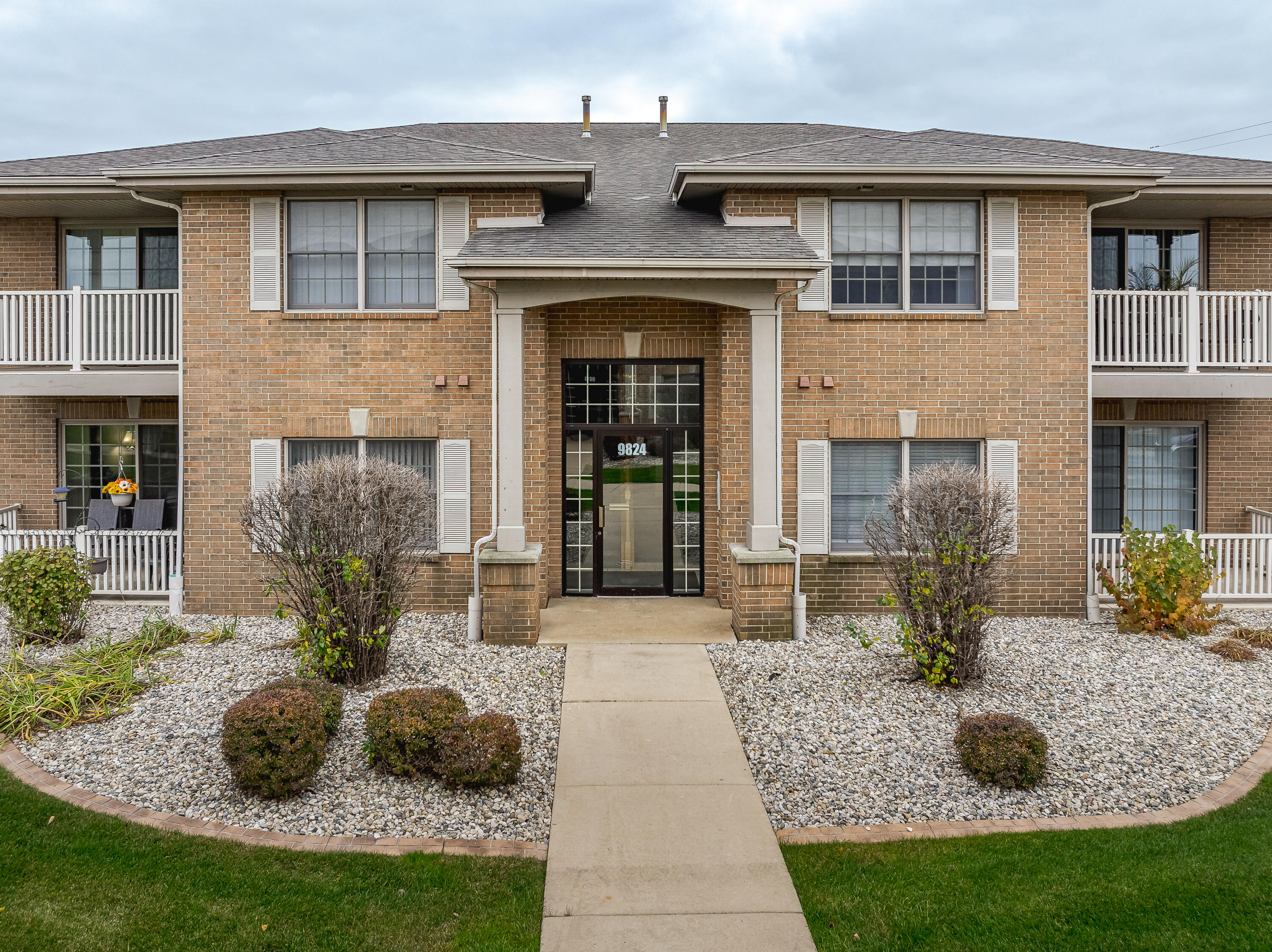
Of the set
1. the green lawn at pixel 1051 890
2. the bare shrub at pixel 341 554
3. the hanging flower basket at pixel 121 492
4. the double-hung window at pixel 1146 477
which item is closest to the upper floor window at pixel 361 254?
the bare shrub at pixel 341 554

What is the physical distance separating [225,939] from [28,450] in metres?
11.5

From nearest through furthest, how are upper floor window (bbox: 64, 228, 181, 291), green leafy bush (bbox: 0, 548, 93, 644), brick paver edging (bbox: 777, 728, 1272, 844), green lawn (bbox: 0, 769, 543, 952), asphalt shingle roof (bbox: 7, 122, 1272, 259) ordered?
green lawn (bbox: 0, 769, 543, 952)
brick paver edging (bbox: 777, 728, 1272, 844)
green leafy bush (bbox: 0, 548, 93, 644)
asphalt shingle roof (bbox: 7, 122, 1272, 259)
upper floor window (bbox: 64, 228, 181, 291)

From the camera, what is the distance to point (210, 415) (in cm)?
1048

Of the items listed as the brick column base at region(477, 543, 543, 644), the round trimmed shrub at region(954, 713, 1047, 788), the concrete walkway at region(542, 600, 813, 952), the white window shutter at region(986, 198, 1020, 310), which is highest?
the white window shutter at region(986, 198, 1020, 310)

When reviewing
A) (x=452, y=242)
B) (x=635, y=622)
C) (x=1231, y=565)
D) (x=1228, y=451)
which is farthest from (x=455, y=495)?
(x=1228, y=451)

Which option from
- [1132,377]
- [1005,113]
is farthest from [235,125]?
[1132,377]

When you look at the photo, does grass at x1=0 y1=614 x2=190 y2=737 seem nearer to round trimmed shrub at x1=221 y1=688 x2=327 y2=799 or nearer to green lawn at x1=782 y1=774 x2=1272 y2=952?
round trimmed shrub at x1=221 y1=688 x2=327 y2=799

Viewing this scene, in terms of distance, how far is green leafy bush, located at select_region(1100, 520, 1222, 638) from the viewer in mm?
9422

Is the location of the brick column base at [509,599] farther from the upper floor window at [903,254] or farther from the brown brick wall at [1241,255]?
the brown brick wall at [1241,255]

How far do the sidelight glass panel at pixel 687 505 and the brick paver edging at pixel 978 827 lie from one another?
5.75m

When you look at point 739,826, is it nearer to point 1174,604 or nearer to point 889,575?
point 889,575

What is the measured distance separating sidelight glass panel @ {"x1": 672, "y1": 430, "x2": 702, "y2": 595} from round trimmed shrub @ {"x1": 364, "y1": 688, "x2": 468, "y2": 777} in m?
5.43

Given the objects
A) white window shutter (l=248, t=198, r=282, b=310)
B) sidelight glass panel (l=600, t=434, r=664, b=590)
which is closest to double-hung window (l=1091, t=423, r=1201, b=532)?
sidelight glass panel (l=600, t=434, r=664, b=590)

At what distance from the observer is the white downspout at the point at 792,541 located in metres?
9.19
